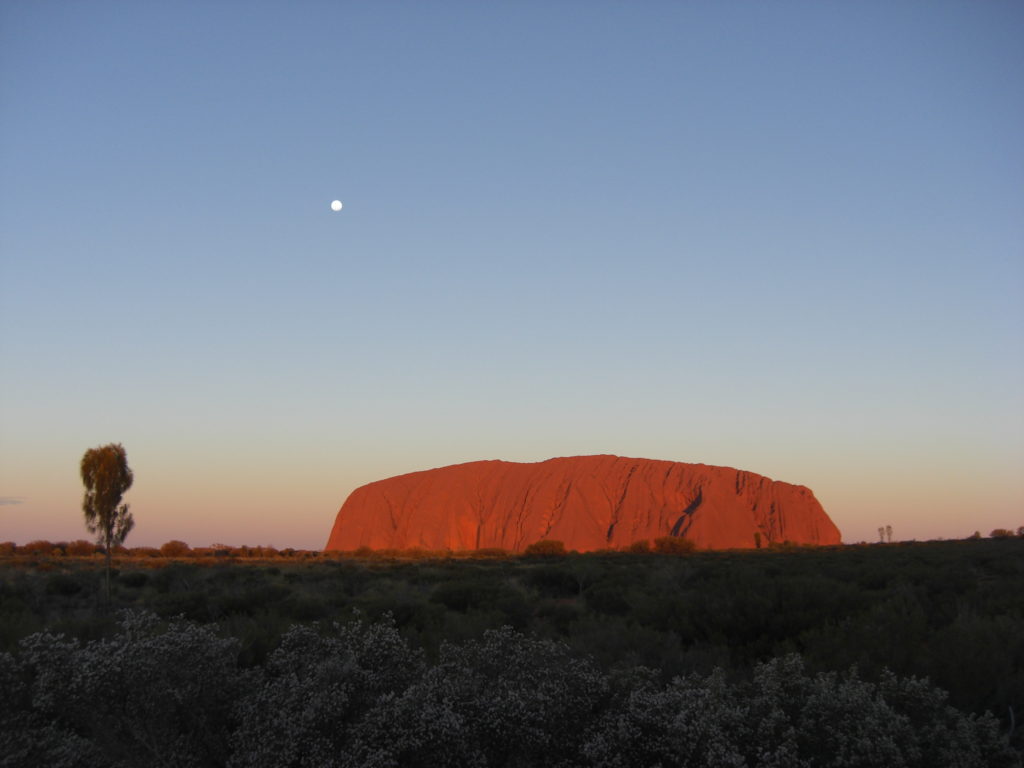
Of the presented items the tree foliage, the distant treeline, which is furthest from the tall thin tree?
the distant treeline

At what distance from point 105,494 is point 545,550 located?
33886 mm

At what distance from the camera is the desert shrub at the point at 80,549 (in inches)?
1907

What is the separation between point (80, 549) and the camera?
50.8m

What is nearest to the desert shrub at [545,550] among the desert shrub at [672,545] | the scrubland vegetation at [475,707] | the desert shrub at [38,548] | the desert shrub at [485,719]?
the desert shrub at [672,545]

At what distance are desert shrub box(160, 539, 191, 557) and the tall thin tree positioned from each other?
104 ft

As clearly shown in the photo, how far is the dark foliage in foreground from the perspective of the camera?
400cm

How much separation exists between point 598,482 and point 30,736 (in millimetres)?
73164

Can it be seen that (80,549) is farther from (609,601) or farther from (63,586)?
(609,601)

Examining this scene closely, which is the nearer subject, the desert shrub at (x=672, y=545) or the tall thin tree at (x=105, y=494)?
the tall thin tree at (x=105, y=494)

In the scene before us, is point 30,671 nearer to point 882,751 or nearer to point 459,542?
point 882,751

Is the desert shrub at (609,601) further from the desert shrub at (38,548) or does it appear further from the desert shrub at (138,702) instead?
the desert shrub at (38,548)

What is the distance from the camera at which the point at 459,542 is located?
75438mm

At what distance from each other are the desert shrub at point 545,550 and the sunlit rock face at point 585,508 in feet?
53.1

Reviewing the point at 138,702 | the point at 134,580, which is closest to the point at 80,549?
the point at 134,580
